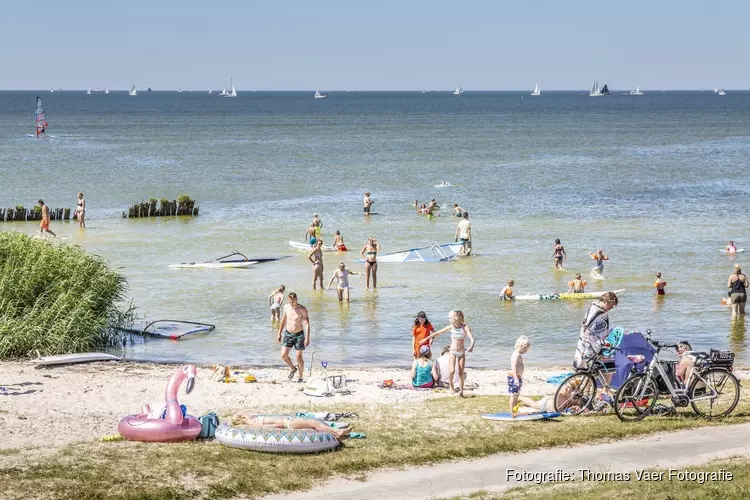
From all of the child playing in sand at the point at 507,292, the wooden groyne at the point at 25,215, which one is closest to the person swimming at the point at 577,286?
the child playing in sand at the point at 507,292

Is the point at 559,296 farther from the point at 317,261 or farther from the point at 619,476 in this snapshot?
the point at 619,476

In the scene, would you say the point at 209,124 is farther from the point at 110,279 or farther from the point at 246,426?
the point at 246,426

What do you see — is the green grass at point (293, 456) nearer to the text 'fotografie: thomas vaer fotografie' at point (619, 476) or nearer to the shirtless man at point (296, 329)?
the text 'fotografie: thomas vaer fotografie' at point (619, 476)

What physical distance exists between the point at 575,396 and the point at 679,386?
60.0 inches

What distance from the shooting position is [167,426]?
46.1 ft

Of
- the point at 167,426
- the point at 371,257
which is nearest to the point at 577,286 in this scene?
the point at 371,257

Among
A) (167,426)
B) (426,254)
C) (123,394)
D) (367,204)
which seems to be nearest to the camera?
(167,426)

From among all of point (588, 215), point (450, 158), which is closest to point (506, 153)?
point (450, 158)

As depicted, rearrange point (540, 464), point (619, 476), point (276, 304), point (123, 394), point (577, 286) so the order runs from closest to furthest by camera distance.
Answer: point (619, 476) < point (540, 464) < point (123, 394) < point (276, 304) < point (577, 286)

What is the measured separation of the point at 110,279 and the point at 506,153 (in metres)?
78.8

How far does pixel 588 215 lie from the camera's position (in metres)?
51.5

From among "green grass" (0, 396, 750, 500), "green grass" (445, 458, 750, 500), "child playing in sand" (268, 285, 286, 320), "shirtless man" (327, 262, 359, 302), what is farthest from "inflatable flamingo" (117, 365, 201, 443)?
"shirtless man" (327, 262, 359, 302)

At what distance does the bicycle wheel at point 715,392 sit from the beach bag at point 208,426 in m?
6.93

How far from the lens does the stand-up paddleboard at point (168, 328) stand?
82.1 feet
